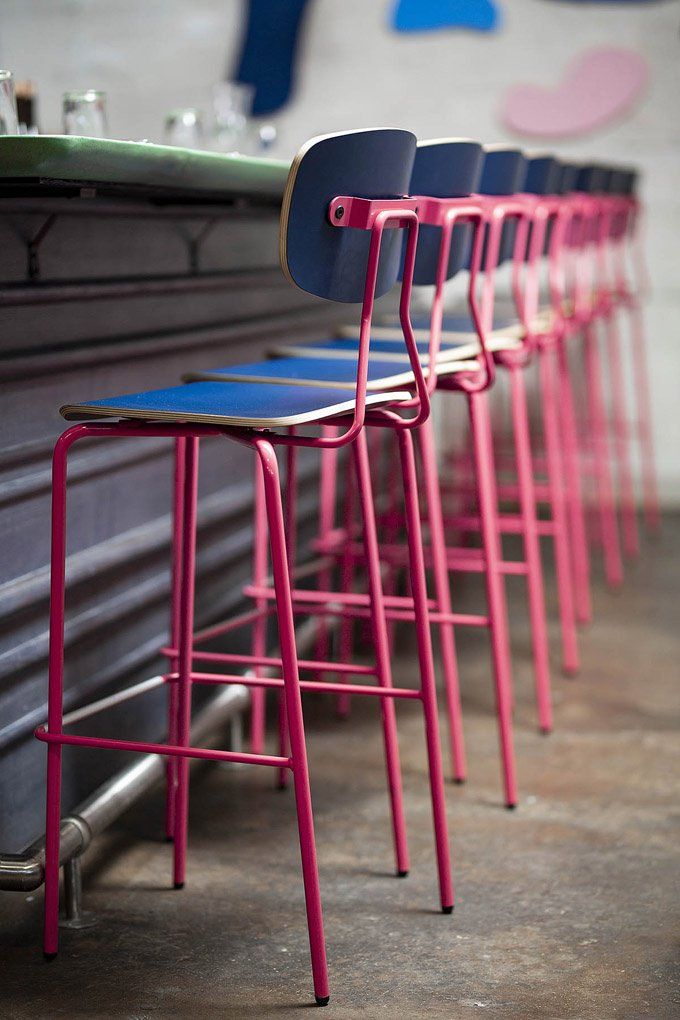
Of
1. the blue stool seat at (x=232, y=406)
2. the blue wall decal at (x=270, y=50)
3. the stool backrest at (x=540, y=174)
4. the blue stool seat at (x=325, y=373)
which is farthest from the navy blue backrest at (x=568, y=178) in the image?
the blue wall decal at (x=270, y=50)

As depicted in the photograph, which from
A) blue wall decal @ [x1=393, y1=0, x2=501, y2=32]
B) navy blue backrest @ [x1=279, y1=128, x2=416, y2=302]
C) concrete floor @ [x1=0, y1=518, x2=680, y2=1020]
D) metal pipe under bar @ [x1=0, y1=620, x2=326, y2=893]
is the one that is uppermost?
blue wall decal @ [x1=393, y1=0, x2=501, y2=32]

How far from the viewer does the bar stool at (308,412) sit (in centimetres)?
160

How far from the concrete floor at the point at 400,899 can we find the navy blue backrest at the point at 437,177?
95 cm

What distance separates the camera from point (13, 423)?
194cm

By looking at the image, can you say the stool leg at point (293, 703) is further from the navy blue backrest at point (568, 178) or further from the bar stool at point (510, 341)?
the navy blue backrest at point (568, 178)

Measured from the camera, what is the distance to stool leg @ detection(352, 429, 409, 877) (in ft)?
6.63

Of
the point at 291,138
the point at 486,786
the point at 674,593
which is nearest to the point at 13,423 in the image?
the point at 486,786

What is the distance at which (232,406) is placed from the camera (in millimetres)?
1701

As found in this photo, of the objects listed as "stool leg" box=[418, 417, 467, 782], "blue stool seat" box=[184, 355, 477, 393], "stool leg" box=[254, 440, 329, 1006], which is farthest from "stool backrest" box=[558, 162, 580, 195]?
"stool leg" box=[254, 440, 329, 1006]

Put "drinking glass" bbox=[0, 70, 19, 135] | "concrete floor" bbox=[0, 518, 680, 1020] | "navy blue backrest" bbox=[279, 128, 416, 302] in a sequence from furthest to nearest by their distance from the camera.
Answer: "drinking glass" bbox=[0, 70, 19, 135]
"concrete floor" bbox=[0, 518, 680, 1020]
"navy blue backrest" bbox=[279, 128, 416, 302]

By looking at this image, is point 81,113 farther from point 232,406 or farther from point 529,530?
point 529,530

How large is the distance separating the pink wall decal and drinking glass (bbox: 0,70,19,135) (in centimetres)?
365

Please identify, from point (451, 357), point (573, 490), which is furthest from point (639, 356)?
point (451, 357)

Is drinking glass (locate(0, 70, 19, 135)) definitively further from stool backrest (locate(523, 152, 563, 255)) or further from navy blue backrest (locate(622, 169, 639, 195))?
navy blue backrest (locate(622, 169, 639, 195))
